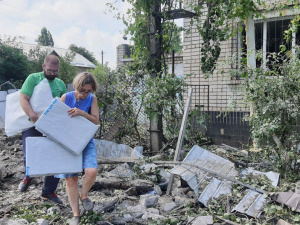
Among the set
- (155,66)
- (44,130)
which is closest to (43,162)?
(44,130)

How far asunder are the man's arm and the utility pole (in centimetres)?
320

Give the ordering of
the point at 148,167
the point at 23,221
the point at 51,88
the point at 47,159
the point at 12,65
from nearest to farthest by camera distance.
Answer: the point at 47,159
the point at 23,221
the point at 51,88
the point at 148,167
the point at 12,65

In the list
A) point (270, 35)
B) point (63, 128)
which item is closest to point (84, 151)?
point (63, 128)

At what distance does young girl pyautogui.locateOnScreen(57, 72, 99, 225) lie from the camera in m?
3.02

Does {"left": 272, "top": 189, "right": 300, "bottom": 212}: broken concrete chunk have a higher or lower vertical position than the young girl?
lower

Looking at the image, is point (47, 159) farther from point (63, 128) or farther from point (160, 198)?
point (160, 198)

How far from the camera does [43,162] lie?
9.48 ft

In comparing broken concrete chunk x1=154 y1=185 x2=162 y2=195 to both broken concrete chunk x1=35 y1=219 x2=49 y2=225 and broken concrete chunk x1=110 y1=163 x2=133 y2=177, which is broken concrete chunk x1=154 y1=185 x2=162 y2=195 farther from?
broken concrete chunk x1=35 y1=219 x2=49 y2=225

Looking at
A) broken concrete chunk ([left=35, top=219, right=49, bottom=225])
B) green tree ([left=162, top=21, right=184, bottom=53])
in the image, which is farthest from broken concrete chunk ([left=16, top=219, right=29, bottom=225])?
green tree ([left=162, top=21, right=184, bottom=53])

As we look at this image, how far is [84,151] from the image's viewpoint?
3.13 m

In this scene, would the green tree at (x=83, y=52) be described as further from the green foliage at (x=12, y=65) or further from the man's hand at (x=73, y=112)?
the man's hand at (x=73, y=112)

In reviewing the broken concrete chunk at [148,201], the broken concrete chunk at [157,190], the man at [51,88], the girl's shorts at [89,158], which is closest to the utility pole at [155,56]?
the broken concrete chunk at [157,190]

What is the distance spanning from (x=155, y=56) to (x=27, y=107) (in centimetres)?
355

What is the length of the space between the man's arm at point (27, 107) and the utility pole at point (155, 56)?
320 centimetres
